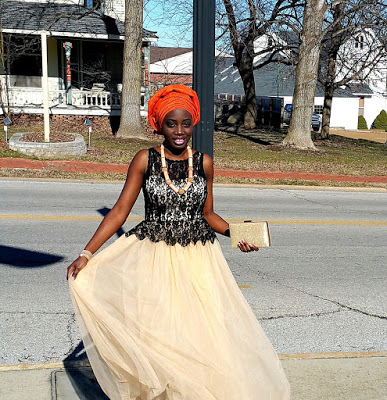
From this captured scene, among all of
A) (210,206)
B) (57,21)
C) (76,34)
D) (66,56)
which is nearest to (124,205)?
(210,206)

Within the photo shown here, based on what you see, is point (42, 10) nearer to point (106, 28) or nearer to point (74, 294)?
point (106, 28)

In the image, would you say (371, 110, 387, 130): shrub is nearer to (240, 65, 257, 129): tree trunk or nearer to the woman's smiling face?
(240, 65, 257, 129): tree trunk

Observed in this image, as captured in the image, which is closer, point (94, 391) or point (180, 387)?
point (180, 387)

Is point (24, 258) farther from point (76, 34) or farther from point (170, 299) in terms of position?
point (76, 34)

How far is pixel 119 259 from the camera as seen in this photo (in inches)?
133

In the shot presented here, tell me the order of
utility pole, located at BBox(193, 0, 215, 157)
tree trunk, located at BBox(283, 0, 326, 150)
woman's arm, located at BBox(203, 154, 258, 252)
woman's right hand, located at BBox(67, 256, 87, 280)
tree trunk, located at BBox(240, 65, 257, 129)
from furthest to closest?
tree trunk, located at BBox(240, 65, 257, 129), tree trunk, located at BBox(283, 0, 326, 150), utility pole, located at BBox(193, 0, 215, 157), woman's arm, located at BBox(203, 154, 258, 252), woman's right hand, located at BBox(67, 256, 87, 280)

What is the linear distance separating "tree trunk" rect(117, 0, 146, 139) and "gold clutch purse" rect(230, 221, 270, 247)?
1850 cm

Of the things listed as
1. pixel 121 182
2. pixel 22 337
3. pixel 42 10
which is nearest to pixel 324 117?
pixel 42 10

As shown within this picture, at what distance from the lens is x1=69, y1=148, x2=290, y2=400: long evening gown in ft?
10.0

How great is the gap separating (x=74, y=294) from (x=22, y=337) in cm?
177

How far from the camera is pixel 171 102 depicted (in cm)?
344

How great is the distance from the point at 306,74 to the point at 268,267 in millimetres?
15129

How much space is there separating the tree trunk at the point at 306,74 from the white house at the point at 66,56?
7.51 meters

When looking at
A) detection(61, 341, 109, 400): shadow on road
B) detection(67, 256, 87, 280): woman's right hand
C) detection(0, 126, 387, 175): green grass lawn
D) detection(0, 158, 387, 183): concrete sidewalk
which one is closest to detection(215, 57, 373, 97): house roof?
detection(0, 126, 387, 175): green grass lawn
